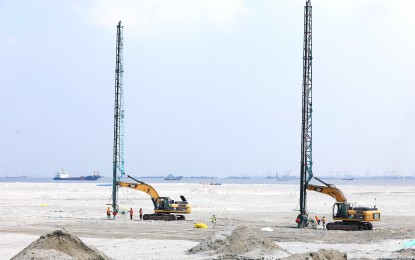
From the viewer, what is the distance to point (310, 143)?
44875mm

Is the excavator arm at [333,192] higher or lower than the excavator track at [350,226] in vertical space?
higher

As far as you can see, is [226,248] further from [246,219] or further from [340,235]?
[246,219]

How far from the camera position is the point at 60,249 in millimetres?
24391

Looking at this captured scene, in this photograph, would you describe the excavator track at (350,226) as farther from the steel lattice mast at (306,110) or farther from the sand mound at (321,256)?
the sand mound at (321,256)

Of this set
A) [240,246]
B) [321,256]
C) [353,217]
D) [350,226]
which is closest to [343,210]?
A: [353,217]

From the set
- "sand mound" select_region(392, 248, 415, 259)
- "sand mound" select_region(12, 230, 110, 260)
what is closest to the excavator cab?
"sand mound" select_region(392, 248, 415, 259)

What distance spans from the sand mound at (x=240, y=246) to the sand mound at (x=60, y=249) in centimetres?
550

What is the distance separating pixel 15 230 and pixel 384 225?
24339mm

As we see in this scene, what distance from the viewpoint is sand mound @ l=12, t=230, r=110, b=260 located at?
23444 millimetres

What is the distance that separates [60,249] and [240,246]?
25.0 feet

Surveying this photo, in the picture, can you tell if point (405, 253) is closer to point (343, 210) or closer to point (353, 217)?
point (353, 217)

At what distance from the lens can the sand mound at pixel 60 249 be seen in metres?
23.4

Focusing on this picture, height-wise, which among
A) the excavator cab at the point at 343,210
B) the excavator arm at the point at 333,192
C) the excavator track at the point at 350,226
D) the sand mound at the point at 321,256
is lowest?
the excavator track at the point at 350,226

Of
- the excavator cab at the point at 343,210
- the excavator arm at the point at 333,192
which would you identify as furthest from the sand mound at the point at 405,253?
the excavator arm at the point at 333,192
